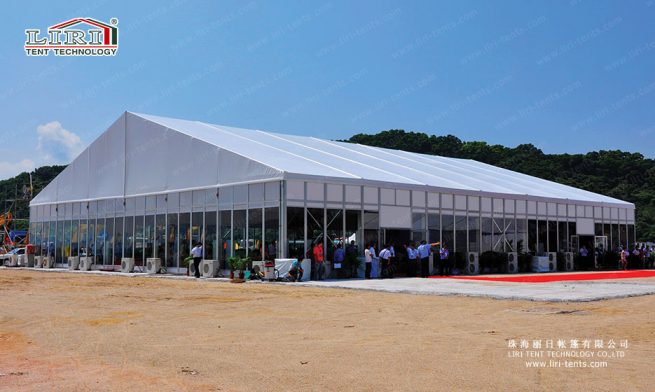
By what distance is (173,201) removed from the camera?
29594 millimetres

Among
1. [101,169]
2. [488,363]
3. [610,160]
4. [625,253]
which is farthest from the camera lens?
[610,160]

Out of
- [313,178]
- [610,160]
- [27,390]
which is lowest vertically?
[27,390]

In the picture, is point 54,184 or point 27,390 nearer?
point 27,390

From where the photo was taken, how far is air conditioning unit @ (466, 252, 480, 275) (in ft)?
98.0

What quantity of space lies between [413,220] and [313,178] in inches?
235

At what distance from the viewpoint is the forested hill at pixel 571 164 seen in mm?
65312

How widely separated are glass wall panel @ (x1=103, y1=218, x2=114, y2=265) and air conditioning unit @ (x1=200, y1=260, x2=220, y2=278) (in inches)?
357

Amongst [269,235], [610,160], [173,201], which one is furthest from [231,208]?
[610,160]

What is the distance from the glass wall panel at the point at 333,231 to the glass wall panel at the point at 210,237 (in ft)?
16.8

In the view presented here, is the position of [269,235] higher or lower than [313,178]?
lower

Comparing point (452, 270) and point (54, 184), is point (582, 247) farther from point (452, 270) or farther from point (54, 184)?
point (54, 184)

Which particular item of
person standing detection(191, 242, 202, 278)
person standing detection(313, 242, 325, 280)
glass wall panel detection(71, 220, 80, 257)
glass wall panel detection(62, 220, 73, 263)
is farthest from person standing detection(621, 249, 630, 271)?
glass wall panel detection(62, 220, 73, 263)

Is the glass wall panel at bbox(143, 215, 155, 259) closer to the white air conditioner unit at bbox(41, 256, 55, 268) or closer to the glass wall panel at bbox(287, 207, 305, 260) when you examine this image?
the white air conditioner unit at bbox(41, 256, 55, 268)

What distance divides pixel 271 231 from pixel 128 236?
11.3m
